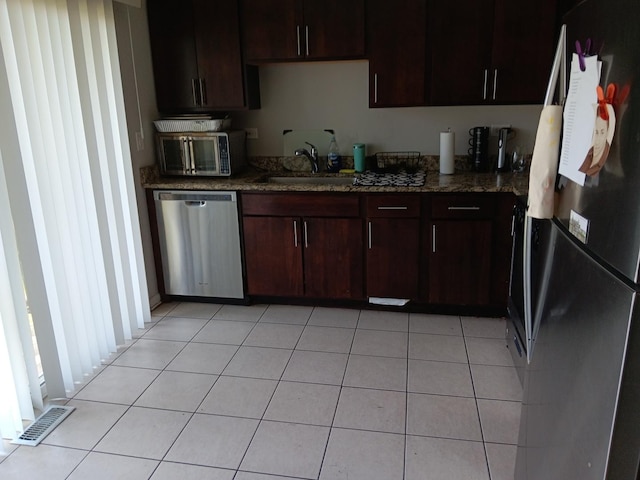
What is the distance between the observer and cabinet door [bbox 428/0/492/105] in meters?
3.08

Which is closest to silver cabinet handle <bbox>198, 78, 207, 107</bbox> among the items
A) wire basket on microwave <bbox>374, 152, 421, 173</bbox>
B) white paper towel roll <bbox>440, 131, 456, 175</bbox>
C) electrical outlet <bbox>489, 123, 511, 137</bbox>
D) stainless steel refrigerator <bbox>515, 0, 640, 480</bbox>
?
wire basket on microwave <bbox>374, 152, 421, 173</bbox>

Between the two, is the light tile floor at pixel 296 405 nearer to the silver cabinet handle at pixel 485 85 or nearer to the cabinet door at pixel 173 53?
the silver cabinet handle at pixel 485 85

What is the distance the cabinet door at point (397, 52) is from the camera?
3.14 m

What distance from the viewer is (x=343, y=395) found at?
248 centimetres

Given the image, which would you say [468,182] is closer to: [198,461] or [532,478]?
[532,478]

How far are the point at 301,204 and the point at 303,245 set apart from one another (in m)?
0.28

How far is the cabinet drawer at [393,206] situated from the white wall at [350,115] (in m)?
0.72

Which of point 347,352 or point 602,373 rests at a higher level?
point 602,373

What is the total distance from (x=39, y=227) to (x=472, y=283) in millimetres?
2478

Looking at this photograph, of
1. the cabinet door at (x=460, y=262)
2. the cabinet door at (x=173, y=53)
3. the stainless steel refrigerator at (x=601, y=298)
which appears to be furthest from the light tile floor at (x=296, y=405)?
the cabinet door at (x=173, y=53)

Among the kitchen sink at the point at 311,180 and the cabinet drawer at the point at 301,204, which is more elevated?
the kitchen sink at the point at 311,180

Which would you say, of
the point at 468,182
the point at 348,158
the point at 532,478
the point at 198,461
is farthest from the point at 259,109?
the point at 532,478

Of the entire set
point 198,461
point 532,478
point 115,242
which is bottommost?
point 198,461

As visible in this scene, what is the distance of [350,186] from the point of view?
125 inches
